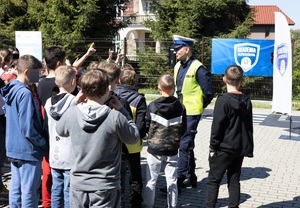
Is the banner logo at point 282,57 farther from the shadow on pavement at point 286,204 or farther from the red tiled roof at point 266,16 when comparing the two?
the red tiled roof at point 266,16

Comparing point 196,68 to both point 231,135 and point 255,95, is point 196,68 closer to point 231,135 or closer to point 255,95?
point 231,135

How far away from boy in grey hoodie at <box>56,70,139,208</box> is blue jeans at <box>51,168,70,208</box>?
840mm

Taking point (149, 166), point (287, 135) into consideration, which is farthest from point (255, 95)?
point (149, 166)

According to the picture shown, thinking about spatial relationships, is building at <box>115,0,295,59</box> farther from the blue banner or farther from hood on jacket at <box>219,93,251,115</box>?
hood on jacket at <box>219,93,251,115</box>

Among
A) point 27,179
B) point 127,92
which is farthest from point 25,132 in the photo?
point 127,92

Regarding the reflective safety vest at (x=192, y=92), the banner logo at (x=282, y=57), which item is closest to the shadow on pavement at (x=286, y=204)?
the reflective safety vest at (x=192, y=92)

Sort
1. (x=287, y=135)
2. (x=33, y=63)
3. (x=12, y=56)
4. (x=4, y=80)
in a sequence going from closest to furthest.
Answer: (x=33, y=63) < (x=4, y=80) < (x=12, y=56) < (x=287, y=135)

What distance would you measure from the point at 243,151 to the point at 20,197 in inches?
94.1

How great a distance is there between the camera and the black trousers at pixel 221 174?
451cm

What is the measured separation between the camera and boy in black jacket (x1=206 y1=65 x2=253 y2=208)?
4.41 meters

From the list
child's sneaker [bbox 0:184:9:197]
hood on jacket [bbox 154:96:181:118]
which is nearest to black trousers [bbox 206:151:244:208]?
hood on jacket [bbox 154:96:181:118]

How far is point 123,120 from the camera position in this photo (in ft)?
10.5

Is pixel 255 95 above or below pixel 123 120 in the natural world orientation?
below

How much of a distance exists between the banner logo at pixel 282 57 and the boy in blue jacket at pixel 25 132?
6450 mm
